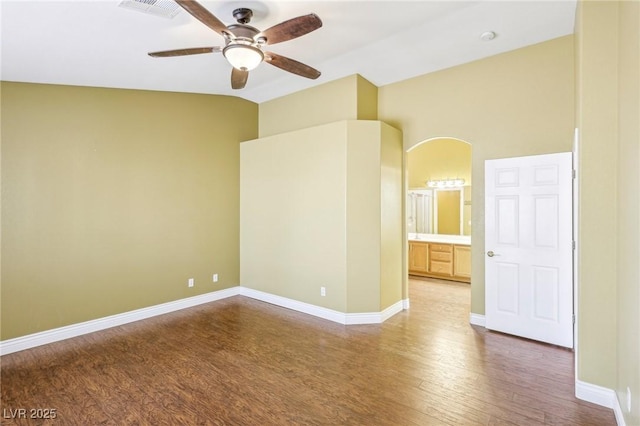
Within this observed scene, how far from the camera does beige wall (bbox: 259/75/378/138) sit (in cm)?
441

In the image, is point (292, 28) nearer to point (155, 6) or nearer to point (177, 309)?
point (155, 6)

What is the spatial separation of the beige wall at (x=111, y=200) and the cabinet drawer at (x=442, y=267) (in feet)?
12.5

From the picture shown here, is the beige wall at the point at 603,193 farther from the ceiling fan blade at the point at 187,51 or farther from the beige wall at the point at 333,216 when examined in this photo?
the ceiling fan blade at the point at 187,51

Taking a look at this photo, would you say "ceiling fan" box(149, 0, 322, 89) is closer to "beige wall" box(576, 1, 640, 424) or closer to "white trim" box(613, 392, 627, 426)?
"beige wall" box(576, 1, 640, 424)

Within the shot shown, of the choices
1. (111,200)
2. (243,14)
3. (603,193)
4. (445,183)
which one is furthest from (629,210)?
(111,200)

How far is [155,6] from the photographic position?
245 cm

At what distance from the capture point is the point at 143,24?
2.71 m

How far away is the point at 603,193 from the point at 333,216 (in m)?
2.70

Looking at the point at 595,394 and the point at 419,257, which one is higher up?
the point at 419,257

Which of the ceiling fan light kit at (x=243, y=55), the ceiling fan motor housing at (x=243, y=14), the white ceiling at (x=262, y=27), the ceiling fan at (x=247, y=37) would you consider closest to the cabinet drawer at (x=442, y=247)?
the white ceiling at (x=262, y=27)

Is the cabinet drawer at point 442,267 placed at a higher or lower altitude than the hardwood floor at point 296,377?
higher

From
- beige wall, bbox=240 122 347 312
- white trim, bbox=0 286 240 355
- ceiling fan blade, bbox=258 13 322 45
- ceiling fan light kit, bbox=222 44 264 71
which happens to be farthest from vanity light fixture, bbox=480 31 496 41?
white trim, bbox=0 286 240 355

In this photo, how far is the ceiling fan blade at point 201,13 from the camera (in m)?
1.90

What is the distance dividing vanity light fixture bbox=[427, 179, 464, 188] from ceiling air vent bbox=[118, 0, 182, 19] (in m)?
5.66
